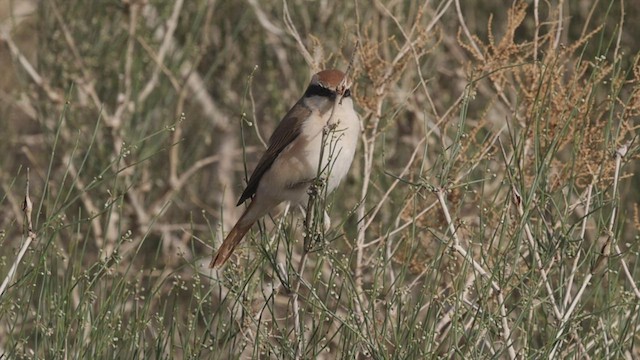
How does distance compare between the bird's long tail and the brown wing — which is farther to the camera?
the brown wing

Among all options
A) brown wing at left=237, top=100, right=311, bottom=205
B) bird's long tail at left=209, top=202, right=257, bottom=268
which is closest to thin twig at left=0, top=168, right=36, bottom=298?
bird's long tail at left=209, top=202, right=257, bottom=268

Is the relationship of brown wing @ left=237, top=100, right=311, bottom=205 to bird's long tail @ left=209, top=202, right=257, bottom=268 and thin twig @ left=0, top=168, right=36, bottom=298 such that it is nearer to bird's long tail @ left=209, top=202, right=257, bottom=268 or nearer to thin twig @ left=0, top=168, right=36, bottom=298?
bird's long tail @ left=209, top=202, right=257, bottom=268

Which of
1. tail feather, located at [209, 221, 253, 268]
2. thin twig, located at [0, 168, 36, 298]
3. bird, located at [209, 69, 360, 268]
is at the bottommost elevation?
tail feather, located at [209, 221, 253, 268]

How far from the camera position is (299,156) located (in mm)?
4996

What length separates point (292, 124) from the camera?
504 cm

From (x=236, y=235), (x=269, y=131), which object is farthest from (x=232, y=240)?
(x=269, y=131)

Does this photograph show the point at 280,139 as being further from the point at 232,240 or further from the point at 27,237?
the point at 27,237

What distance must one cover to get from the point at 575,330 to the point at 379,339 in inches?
21.9

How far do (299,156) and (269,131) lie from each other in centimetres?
312

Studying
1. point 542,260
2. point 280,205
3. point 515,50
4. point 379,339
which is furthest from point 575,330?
point 280,205

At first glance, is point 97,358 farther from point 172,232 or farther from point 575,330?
point 172,232

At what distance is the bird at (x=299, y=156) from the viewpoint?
4.75 m

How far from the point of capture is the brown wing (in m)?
5.04

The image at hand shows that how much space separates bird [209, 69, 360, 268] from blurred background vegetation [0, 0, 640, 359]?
3.6 inches
